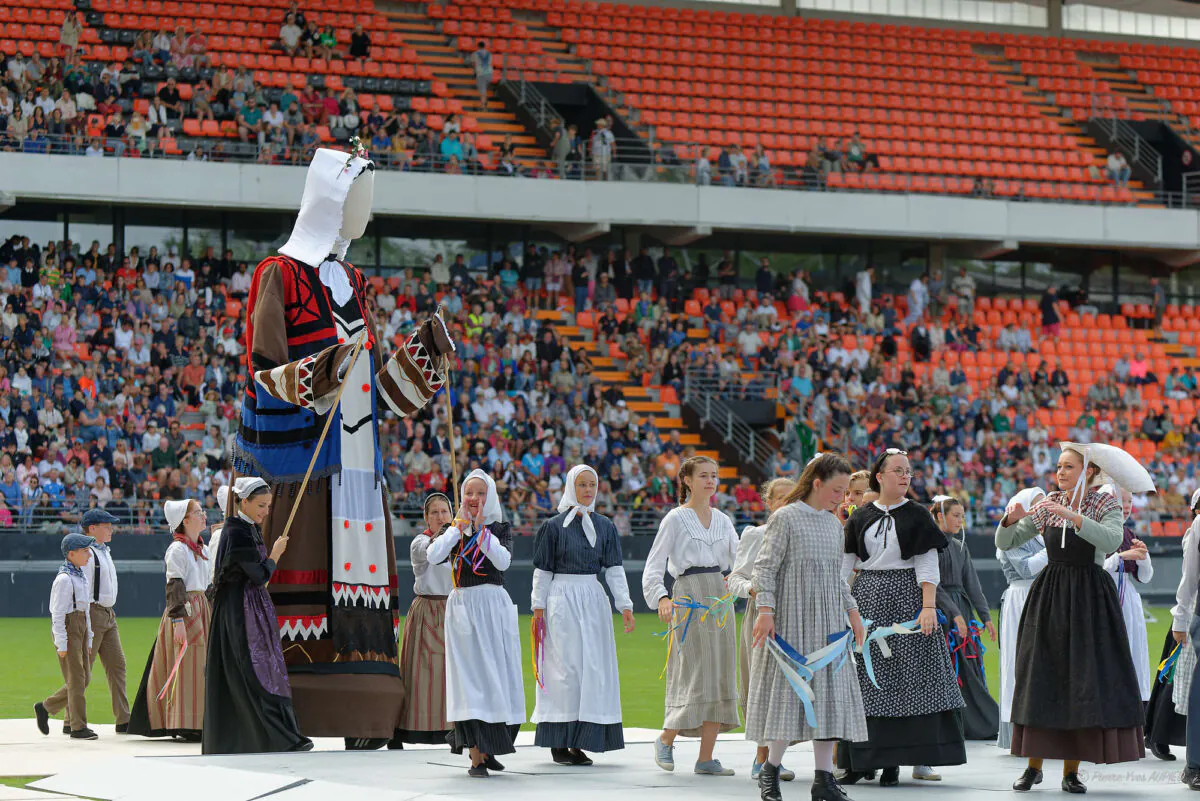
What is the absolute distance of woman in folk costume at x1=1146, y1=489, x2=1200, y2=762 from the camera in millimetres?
9656

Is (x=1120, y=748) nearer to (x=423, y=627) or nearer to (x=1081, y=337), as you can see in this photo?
(x=423, y=627)

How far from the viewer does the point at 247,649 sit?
9453 mm

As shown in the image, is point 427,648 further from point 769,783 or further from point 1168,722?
point 1168,722

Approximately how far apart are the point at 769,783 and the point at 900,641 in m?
1.47

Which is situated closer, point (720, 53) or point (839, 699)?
point (839, 699)

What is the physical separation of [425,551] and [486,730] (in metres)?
1.60

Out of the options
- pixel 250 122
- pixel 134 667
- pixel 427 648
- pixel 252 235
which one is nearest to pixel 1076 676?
pixel 427 648

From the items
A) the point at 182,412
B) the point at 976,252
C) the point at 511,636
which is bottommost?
the point at 511,636

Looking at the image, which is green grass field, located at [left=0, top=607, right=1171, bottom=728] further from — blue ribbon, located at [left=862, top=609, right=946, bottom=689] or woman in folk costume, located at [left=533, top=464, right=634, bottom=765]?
blue ribbon, located at [left=862, top=609, right=946, bottom=689]

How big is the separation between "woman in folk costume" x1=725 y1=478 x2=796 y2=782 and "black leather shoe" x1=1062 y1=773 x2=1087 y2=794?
1.47 metres

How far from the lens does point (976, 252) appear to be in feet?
113

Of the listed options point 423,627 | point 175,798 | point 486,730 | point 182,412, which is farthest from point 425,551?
point 182,412

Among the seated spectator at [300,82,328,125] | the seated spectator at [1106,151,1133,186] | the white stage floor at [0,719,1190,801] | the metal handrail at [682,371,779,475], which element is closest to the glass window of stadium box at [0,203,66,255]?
the seated spectator at [300,82,328,125]

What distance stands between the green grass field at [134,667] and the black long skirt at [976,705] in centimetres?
152
